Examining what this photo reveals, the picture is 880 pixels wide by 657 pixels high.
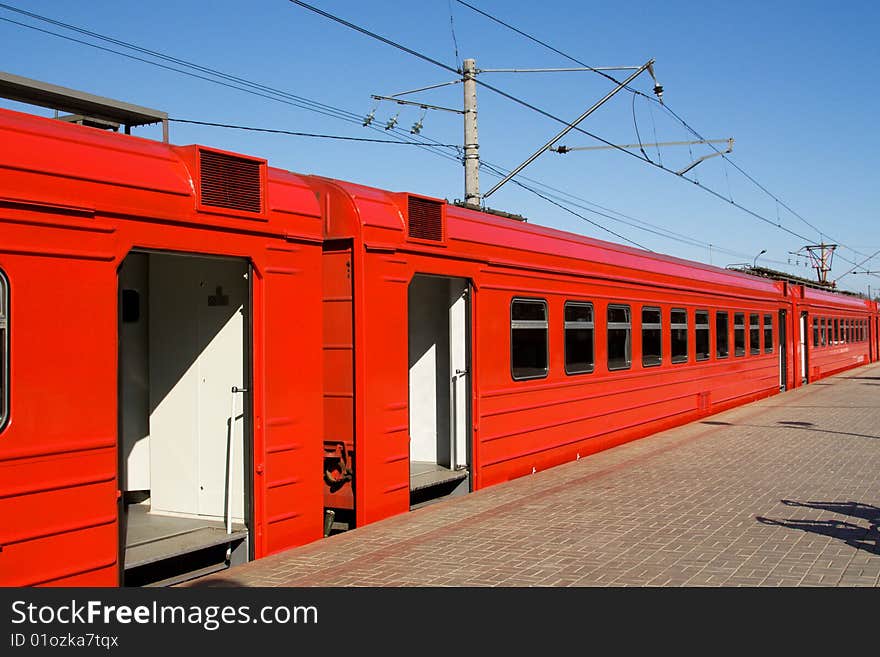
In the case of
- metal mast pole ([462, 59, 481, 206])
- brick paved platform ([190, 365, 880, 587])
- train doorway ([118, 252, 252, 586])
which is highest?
metal mast pole ([462, 59, 481, 206])

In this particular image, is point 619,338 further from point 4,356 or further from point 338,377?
point 4,356

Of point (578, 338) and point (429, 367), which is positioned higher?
point (578, 338)

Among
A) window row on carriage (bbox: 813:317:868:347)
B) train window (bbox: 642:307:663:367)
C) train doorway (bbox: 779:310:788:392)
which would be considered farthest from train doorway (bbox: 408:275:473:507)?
window row on carriage (bbox: 813:317:868:347)

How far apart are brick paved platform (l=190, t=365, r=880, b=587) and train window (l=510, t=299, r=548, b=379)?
122 centimetres

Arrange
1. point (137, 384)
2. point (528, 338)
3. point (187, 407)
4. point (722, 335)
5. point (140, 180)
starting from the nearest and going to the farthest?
point (140, 180) < point (187, 407) < point (137, 384) < point (528, 338) < point (722, 335)

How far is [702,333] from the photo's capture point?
1586 centimetres

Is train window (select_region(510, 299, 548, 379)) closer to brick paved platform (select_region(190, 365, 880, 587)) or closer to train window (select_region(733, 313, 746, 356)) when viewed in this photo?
brick paved platform (select_region(190, 365, 880, 587))

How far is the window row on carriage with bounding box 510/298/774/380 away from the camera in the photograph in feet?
32.8

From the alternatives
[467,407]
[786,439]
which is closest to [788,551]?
[467,407]

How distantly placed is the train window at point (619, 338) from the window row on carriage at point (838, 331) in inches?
645

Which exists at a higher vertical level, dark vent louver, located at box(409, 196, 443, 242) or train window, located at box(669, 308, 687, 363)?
dark vent louver, located at box(409, 196, 443, 242)

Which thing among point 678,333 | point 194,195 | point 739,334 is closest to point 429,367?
point 194,195

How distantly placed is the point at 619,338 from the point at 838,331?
22244 millimetres

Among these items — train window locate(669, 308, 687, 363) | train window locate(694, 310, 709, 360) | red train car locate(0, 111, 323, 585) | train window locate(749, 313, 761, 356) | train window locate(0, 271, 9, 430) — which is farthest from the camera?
train window locate(749, 313, 761, 356)
